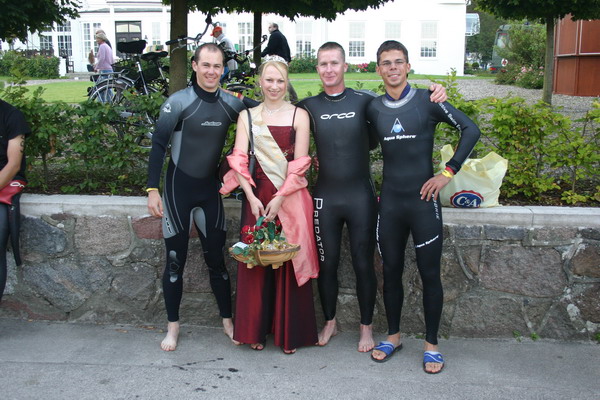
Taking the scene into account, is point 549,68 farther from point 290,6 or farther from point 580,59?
point 290,6

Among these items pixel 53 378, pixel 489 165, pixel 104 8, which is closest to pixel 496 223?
pixel 489 165

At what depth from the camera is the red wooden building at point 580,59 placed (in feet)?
53.4

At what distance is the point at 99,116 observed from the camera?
502cm

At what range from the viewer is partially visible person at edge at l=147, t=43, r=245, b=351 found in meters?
4.11

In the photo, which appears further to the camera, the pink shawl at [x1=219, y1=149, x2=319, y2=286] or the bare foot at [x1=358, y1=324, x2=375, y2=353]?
the bare foot at [x1=358, y1=324, x2=375, y2=353]

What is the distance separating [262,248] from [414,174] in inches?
42.8

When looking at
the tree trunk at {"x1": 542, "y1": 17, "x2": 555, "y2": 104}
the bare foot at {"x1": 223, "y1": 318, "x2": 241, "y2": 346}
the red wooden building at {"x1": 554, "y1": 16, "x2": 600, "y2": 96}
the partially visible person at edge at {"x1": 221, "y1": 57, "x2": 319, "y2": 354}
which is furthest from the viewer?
the red wooden building at {"x1": 554, "y1": 16, "x2": 600, "y2": 96}

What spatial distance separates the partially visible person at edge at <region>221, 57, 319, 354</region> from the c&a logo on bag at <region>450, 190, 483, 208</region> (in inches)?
42.2

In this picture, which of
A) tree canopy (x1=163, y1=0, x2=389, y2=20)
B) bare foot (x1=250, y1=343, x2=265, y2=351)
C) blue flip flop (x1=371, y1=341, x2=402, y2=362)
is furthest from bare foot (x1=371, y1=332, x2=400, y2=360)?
tree canopy (x1=163, y1=0, x2=389, y2=20)

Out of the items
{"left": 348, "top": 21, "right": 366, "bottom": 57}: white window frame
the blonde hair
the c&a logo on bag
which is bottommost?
the c&a logo on bag

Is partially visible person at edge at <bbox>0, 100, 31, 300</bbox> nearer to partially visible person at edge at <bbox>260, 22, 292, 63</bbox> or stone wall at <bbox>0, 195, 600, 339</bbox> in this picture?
stone wall at <bbox>0, 195, 600, 339</bbox>

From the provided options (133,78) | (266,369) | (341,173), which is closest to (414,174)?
(341,173)

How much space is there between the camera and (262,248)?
153 inches

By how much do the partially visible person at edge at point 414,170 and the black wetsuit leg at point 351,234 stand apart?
127 millimetres
